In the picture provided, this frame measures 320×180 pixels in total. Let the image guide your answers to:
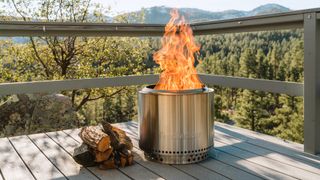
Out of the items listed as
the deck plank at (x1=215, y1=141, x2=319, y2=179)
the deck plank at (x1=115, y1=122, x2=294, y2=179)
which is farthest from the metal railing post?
the deck plank at (x1=115, y1=122, x2=294, y2=179)

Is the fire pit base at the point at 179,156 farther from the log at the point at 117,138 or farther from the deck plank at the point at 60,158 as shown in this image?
the deck plank at the point at 60,158

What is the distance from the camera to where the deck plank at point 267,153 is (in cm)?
203

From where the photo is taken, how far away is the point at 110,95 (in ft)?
40.3

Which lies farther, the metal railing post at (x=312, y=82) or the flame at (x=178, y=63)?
the flame at (x=178, y=63)

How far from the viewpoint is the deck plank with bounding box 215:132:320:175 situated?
2.03 metres

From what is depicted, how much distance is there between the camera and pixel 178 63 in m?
2.32

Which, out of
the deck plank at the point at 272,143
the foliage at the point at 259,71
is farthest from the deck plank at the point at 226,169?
the foliage at the point at 259,71

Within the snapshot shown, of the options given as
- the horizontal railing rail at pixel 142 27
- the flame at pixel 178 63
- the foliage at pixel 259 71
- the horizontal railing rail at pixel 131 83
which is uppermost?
the horizontal railing rail at pixel 142 27

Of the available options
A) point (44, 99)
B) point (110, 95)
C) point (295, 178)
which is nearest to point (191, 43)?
point (295, 178)

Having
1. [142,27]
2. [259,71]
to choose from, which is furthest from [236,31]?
[259,71]

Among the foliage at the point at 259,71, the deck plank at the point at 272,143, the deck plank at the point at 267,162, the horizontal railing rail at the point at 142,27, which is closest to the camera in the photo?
the deck plank at the point at 267,162

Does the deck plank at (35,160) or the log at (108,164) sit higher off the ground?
the log at (108,164)

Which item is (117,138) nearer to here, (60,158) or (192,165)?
(60,158)

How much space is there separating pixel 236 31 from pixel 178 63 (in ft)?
2.80
